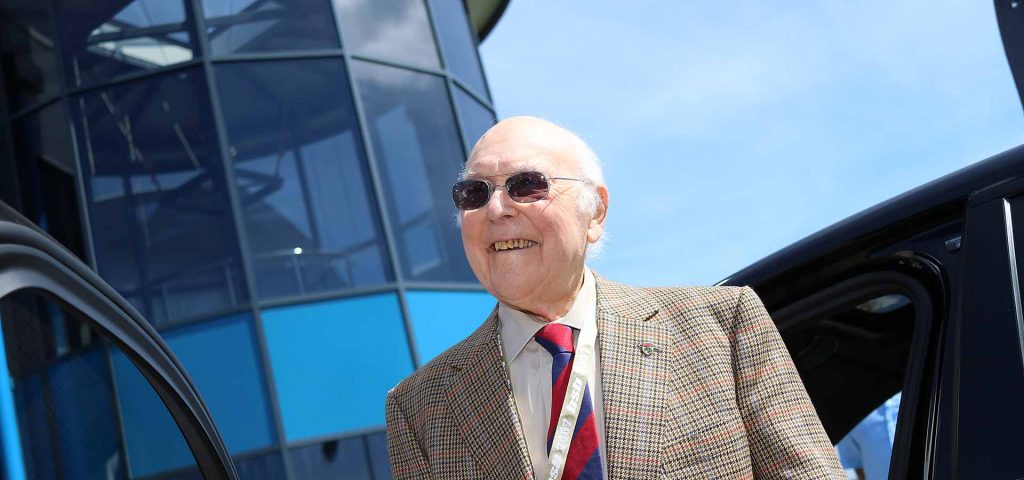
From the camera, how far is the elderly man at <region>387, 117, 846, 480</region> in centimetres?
185

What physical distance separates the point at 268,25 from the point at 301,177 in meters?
1.59

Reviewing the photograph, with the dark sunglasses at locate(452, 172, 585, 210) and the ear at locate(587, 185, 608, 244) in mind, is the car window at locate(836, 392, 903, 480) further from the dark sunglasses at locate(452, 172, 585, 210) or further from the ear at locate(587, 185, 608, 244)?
the dark sunglasses at locate(452, 172, 585, 210)

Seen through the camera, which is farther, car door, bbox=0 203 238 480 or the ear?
the ear

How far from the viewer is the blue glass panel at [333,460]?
29.7ft

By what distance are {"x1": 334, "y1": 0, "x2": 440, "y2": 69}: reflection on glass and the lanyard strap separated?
8930 millimetres

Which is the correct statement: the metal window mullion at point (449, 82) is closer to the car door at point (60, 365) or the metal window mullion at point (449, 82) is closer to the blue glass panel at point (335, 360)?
the blue glass panel at point (335, 360)

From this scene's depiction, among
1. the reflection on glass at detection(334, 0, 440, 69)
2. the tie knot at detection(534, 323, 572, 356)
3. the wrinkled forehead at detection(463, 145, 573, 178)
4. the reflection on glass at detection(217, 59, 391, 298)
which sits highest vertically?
the reflection on glass at detection(334, 0, 440, 69)

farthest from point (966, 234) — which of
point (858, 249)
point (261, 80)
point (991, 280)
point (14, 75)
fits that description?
point (14, 75)

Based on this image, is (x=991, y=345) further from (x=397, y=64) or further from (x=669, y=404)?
(x=397, y=64)

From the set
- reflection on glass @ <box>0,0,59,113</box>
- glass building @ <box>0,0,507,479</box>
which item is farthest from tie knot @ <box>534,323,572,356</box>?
reflection on glass @ <box>0,0,59,113</box>

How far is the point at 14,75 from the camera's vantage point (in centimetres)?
1026

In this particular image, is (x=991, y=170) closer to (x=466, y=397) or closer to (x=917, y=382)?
(x=917, y=382)

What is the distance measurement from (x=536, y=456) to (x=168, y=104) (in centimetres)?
880

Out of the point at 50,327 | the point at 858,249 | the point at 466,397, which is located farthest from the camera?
the point at 50,327
